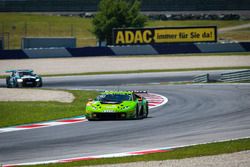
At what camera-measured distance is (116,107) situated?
2420 centimetres

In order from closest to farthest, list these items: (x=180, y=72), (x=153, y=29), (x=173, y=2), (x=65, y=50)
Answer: (x=180, y=72)
(x=65, y=50)
(x=153, y=29)
(x=173, y=2)

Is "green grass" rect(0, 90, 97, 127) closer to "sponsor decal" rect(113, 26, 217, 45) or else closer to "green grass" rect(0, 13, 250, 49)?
"sponsor decal" rect(113, 26, 217, 45)

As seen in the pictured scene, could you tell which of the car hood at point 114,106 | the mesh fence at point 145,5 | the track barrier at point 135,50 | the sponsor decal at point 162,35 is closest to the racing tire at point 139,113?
the car hood at point 114,106

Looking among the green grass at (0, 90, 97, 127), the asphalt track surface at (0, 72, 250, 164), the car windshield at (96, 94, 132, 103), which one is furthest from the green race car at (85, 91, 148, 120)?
the green grass at (0, 90, 97, 127)

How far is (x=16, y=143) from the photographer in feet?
61.7

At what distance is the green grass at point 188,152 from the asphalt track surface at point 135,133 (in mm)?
1001

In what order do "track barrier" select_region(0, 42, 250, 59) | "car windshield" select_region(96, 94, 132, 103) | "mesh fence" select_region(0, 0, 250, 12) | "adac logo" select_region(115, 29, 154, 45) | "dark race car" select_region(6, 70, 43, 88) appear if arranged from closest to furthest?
"car windshield" select_region(96, 94, 132, 103) → "dark race car" select_region(6, 70, 43, 88) → "track barrier" select_region(0, 42, 250, 59) → "adac logo" select_region(115, 29, 154, 45) → "mesh fence" select_region(0, 0, 250, 12)

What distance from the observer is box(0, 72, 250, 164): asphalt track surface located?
57.4 ft

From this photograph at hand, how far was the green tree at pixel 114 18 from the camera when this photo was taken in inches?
2896

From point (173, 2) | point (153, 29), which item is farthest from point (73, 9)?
point (153, 29)

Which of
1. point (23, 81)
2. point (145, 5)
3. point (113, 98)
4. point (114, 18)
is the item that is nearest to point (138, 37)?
point (114, 18)

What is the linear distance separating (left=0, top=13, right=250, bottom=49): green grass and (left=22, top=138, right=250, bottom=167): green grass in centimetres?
5886

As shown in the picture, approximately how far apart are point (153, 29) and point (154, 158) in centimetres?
4522

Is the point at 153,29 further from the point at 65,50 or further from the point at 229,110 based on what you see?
the point at 229,110
